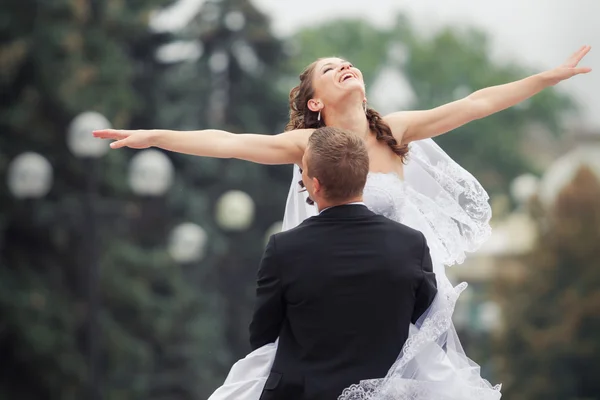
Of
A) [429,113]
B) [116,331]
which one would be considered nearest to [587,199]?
[116,331]

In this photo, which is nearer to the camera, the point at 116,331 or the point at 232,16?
the point at 116,331

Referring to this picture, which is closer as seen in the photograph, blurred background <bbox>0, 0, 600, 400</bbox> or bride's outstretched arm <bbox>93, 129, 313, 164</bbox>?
bride's outstretched arm <bbox>93, 129, 313, 164</bbox>

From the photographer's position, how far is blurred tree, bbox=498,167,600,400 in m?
23.5

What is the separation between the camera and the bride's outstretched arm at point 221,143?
4578 mm

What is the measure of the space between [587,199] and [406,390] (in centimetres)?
2133

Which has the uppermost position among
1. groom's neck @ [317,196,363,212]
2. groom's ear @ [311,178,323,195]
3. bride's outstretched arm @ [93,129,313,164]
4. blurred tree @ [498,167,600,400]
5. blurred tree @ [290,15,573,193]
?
blurred tree @ [290,15,573,193]

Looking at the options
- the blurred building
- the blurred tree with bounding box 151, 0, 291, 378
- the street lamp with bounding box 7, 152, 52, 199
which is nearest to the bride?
the blurred building

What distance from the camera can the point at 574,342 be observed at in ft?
77.3

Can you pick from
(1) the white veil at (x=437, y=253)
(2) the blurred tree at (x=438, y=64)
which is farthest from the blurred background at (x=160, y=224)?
(2) the blurred tree at (x=438, y=64)

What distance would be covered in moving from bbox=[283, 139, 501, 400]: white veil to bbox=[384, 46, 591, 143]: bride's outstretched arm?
25 centimetres

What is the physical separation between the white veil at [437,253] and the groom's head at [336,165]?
1.77 ft

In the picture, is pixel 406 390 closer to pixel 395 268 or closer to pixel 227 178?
pixel 395 268

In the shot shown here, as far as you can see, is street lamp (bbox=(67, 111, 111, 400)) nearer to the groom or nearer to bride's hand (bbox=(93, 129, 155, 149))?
bride's hand (bbox=(93, 129, 155, 149))

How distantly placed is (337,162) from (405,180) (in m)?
1.33
